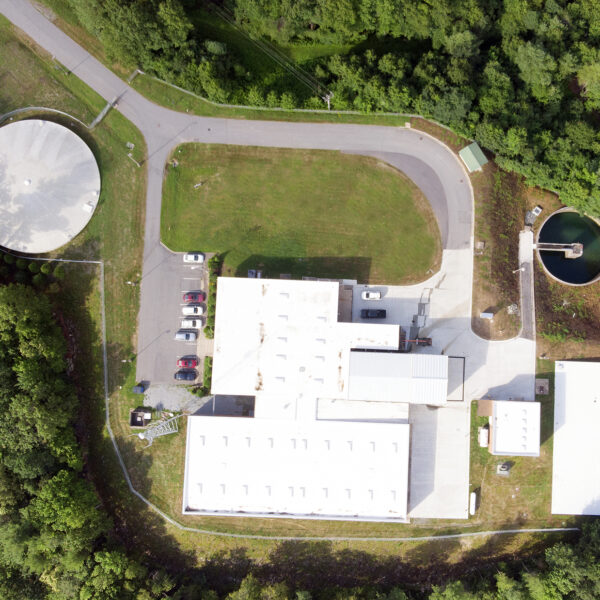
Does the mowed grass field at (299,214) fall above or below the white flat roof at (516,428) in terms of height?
above

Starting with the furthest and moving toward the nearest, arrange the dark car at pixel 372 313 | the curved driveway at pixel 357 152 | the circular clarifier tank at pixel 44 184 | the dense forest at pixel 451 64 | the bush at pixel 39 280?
the circular clarifier tank at pixel 44 184
the curved driveway at pixel 357 152
the dark car at pixel 372 313
the bush at pixel 39 280
the dense forest at pixel 451 64

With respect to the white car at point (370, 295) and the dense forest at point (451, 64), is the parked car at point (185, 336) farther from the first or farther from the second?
the dense forest at point (451, 64)

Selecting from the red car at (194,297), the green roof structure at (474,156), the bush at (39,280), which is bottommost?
the red car at (194,297)

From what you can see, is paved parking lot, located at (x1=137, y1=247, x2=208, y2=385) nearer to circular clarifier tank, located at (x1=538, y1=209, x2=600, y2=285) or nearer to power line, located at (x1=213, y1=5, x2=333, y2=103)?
power line, located at (x1=213, y1=5, x2=333, y2=103)

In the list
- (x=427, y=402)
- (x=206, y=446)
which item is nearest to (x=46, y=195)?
(x=206, y=446)

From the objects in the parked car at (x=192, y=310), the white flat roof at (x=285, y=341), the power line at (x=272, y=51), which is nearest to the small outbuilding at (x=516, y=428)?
the white flat roof at (x=285, y=341)

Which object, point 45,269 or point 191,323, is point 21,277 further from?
point 191,323

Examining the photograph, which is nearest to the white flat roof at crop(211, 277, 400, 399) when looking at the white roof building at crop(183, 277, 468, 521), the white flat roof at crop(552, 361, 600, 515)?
the white roof building at crop(183, 277, 468, 521)
